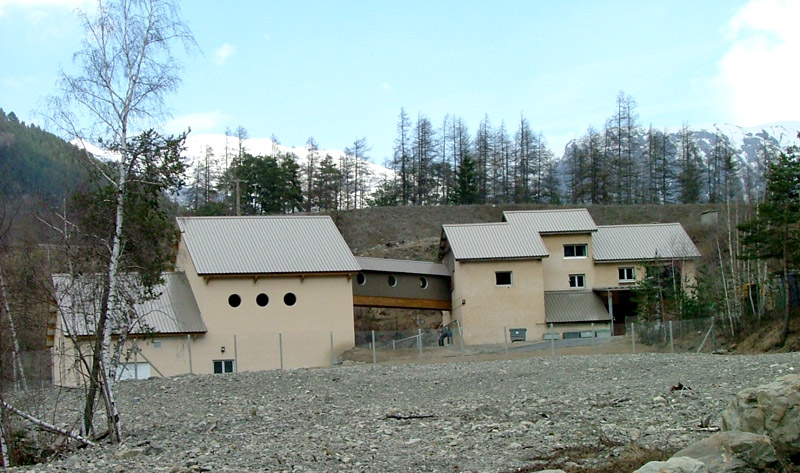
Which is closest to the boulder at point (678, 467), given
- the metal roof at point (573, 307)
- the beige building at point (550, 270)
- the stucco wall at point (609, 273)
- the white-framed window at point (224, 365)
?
the white-framed window at point (224, 365)

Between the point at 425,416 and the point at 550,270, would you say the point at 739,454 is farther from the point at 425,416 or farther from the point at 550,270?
the point at 550,270

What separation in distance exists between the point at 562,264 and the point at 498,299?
22.8 ft

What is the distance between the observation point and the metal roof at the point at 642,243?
5597cm

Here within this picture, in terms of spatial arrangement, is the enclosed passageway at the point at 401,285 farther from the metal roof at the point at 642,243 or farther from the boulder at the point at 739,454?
the boulder at the point at 739,454

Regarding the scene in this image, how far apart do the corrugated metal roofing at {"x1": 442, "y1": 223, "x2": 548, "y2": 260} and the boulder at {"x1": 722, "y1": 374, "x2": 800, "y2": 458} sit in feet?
127

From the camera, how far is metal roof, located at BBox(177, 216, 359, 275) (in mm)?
43906

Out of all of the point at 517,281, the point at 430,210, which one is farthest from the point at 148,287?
the point at 430,210

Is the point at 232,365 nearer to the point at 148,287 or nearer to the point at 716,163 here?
the point at 148,287

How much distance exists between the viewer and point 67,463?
16.0m

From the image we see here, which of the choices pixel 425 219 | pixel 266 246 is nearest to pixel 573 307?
pixel 266 246

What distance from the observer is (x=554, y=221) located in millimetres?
57000

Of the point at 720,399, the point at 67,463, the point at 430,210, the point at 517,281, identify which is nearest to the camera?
the point at 67,463

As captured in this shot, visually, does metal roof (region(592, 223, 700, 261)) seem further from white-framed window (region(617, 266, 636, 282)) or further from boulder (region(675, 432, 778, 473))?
boulder (region(675, 432, 778, 473))

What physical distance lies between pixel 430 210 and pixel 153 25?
75269mm
